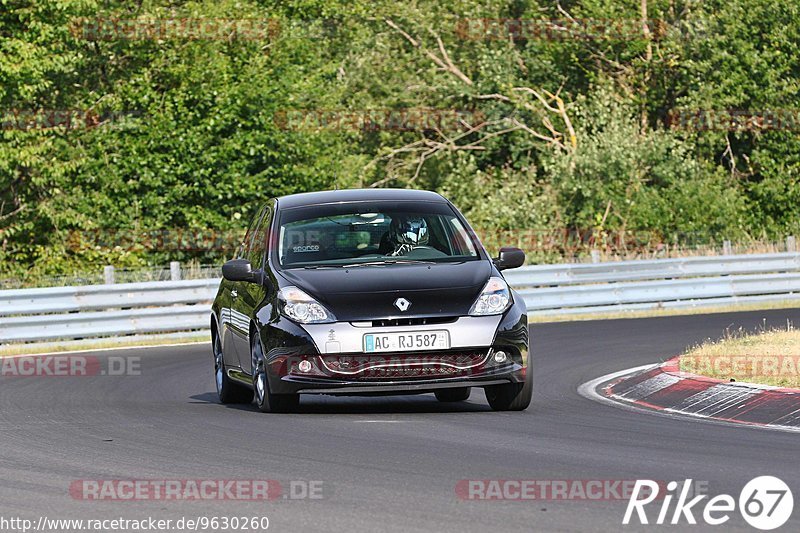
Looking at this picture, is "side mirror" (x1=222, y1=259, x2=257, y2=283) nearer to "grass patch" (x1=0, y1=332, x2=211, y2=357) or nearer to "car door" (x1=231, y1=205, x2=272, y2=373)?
"car door" (x1=231, y1=205, x2=272, y2=373)

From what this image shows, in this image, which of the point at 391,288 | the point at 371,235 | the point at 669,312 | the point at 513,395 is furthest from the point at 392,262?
the point at 669,312

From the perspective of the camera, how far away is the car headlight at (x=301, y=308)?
435 inches

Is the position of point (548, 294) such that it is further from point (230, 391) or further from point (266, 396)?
point (266, 396)

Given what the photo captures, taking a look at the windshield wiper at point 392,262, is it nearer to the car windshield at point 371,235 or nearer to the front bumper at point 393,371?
the car windshield at point 371,235

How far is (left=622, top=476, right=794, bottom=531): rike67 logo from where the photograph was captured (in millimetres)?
6613

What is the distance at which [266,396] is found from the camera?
11.6m

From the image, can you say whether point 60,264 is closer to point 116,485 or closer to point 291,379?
point 291,379

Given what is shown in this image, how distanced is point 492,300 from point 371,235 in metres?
1.33

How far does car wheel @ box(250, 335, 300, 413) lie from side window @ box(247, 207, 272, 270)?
2.68ft

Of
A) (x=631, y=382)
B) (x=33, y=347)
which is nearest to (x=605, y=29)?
(x=33, y=347)

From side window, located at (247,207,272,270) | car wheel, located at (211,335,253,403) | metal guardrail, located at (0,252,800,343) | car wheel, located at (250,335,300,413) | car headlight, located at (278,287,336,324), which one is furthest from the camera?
metal guardrail, located at (0,252,800,343)
